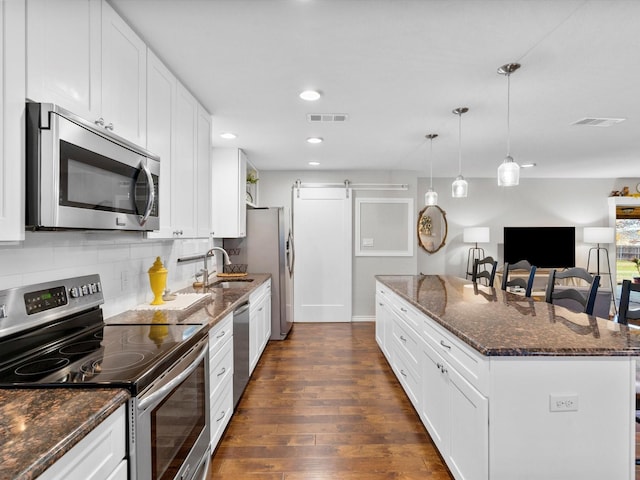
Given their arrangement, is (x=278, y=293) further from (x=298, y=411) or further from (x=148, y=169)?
(x=148, y=169)

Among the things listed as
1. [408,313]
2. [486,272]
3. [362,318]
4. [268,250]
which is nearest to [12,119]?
[408,313]

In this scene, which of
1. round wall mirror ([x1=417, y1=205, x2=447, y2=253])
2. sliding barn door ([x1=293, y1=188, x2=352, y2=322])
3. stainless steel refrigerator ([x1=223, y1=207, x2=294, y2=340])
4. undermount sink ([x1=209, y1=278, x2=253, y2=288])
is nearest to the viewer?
undermount sink ([x1=209, y1=278, x2=253, y2=288])

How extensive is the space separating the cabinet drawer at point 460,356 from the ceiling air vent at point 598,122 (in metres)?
2.56

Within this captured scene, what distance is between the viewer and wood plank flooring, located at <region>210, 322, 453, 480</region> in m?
2.15

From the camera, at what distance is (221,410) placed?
2.38m

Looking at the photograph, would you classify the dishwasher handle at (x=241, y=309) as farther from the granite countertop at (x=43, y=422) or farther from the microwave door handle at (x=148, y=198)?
the granite countertop at (x=43, y=422)

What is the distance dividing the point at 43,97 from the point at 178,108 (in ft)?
4.36

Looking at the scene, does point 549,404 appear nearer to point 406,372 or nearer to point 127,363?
point 406,372

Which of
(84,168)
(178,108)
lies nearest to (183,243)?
(178,108)

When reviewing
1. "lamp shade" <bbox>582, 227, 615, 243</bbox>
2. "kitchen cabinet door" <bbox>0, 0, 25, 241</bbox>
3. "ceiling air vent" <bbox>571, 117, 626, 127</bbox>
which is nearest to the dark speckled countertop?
"kitchen cabinet door" <bbox>0, 0, 25, 241</bbox>

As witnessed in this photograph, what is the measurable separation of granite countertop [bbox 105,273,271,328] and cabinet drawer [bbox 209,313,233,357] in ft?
0.20

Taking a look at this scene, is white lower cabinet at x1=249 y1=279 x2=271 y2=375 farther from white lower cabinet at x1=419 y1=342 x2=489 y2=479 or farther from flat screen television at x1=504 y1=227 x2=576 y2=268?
flat screen television at x1=504 y1=227 x2=576 y2=268

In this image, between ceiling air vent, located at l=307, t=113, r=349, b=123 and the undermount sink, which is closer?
ceiling air vent, located at l=307, t=113, r=349, b=123

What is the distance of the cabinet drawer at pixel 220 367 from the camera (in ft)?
7.09
